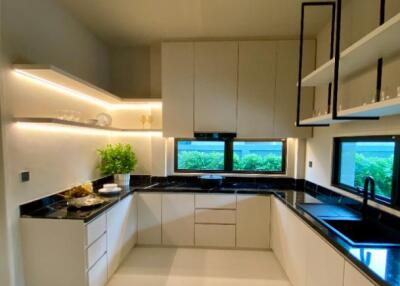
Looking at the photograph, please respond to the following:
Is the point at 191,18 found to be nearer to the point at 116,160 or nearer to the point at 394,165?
the point at 116,160

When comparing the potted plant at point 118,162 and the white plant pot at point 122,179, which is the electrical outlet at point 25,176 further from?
the white plant pot at point 122,179

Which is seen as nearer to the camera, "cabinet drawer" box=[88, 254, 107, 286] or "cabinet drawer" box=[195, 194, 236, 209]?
"cabinet drawer" box=[88, 254, 107, 286]

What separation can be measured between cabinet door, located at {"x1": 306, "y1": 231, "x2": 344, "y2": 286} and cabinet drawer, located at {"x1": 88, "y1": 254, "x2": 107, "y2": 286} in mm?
1817

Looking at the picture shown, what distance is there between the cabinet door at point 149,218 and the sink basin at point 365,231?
201 centimetres

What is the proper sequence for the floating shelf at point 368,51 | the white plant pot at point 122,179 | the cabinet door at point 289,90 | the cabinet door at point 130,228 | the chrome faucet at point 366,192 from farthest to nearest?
1. the white plant pot at point 122,179
2. the cabinet door at point 289,90
3. the cabinet door at point 130,228
4. the chrome faucet at point 366,192
5. the floating shelf at point 368,51

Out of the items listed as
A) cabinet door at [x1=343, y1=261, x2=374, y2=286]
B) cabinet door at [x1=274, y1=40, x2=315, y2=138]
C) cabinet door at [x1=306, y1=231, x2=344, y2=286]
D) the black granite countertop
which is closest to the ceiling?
cabinet door at [x1=274, y1=40, x2=315, y2=138]

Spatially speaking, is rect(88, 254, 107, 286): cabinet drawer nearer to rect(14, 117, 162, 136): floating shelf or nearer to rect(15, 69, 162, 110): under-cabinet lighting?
rect(14, 117, 162, 136): floating shelf

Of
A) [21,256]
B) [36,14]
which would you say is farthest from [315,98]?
[21,256]

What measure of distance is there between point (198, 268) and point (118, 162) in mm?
1673

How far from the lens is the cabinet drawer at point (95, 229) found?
1.96 meters

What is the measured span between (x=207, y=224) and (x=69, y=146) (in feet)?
6.29

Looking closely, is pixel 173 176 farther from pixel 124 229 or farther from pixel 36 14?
pixel 36 14

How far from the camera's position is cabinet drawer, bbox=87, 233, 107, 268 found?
197 centimetres

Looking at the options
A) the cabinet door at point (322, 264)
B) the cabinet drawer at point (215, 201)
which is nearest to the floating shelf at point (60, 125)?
the cabinet drawer at point (215, 201)
